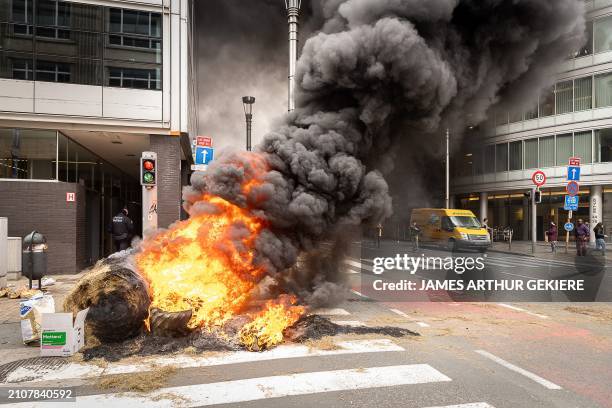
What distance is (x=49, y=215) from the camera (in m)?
12.9

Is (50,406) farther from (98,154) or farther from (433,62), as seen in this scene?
(98,154)

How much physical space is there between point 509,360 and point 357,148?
4194mm

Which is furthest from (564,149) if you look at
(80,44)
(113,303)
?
(113,303)

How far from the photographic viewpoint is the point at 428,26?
8172mm

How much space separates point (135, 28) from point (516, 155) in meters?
24.8

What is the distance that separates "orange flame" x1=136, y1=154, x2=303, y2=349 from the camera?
6.06 meters

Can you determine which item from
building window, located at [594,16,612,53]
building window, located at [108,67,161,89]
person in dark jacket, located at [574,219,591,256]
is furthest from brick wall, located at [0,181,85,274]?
building window, located at [594,16,612,53]

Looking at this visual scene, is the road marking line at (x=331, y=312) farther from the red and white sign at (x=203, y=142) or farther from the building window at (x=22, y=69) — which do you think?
the building window at (x=22, y=69)

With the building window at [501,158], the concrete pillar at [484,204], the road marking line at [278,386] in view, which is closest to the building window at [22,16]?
the road marking line at [278,386]

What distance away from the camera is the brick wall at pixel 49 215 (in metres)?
12.5

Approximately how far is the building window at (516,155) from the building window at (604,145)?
4354mm

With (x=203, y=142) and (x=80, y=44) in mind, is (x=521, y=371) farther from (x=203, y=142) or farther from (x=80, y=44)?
(x=80, y=44)

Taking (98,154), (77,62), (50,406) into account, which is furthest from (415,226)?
(50,406)

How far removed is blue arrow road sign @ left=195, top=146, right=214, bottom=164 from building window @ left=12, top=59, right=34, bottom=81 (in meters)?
5.44
